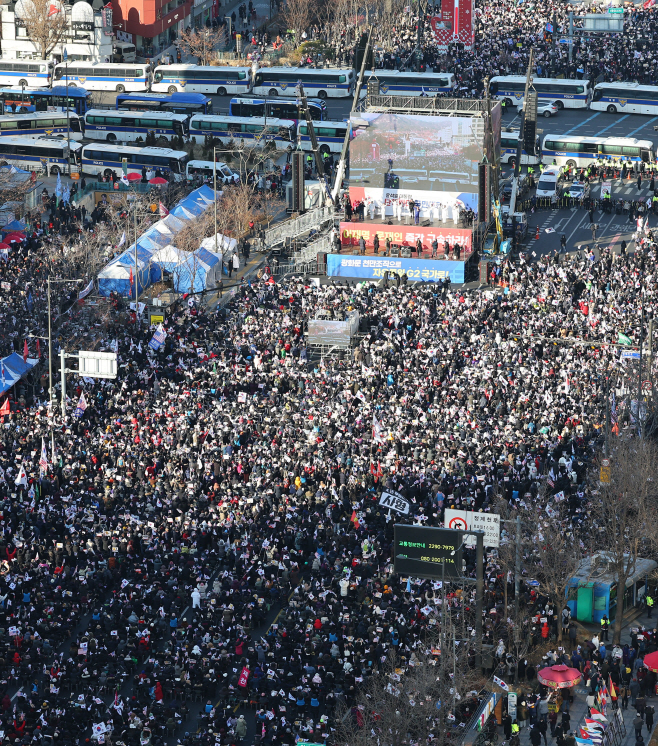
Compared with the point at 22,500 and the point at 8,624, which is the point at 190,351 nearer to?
the point at 22,500

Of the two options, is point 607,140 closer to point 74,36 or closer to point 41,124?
point 41,124

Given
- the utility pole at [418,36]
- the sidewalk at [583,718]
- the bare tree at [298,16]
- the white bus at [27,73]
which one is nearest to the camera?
the sidewalk at [583,718]

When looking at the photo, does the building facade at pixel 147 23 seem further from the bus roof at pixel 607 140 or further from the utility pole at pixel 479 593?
the utility pole at pixel 479 593

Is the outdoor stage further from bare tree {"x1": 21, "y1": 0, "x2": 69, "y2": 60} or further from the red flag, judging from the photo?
bare tree {"x1": 21, "y1": 0, "x2": 69, "y2": 60}

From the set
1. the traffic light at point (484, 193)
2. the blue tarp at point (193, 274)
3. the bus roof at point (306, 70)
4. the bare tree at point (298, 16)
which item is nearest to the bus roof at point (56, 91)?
the bus roof at point (306, 70)

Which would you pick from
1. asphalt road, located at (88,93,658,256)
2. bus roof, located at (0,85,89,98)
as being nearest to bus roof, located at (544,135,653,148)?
asphalt road, located at (88,93,658,256)

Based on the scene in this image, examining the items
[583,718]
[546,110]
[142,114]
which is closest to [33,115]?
[142,114]

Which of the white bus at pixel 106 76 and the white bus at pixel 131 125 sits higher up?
the white bus at pixel 106 76
